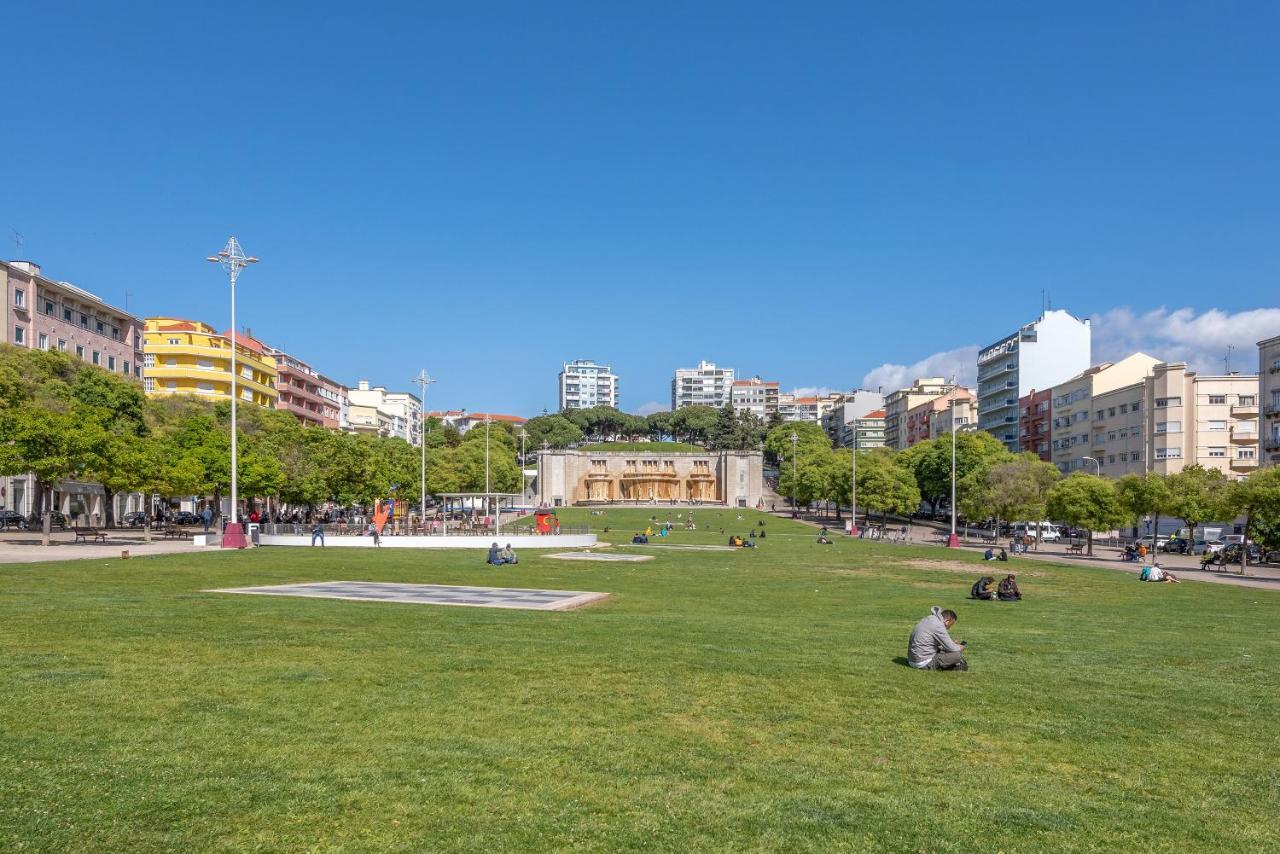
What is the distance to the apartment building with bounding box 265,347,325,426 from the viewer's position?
116 meters

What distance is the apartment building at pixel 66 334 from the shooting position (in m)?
67.4

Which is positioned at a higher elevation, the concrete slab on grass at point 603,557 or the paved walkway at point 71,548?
the paved walkway at point 71,548

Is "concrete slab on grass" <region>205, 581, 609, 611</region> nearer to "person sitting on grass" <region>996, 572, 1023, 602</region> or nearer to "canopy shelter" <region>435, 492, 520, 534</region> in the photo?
"person sitting on grass" <region>996, 572, 1023, 602</region>

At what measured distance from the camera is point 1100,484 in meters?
58.2

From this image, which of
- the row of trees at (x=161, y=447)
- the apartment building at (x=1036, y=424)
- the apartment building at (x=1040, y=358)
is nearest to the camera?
the row of trees at (x=161, y=447)

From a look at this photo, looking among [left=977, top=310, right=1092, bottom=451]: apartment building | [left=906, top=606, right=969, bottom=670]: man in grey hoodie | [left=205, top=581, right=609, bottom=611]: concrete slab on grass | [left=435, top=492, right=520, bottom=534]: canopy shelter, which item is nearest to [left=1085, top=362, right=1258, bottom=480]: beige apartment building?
[left=977, top=310, right=1092, bottom=451]: apartment building

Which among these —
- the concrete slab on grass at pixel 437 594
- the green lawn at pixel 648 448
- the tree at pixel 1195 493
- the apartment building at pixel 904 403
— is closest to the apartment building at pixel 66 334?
the concrete slab on grass at pixel 437 594

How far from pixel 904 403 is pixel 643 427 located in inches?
2233

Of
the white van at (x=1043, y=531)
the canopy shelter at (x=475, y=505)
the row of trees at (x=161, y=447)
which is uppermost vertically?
the row of trees at (x=161, y=447)

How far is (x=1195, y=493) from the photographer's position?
5334cm

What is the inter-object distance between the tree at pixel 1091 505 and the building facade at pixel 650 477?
73.2 metres

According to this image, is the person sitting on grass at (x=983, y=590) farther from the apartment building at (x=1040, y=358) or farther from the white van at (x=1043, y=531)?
the apartment building at (x=1040, y=358)

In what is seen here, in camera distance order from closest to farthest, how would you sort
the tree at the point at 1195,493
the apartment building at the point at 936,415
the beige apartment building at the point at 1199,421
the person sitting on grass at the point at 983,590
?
1. the person sitting on grass at the point at 983,590
2. the tree at the point at 1195,493
3. the beige apartment building at the point at 1199,421
4. the apartment building at the point at 936,415

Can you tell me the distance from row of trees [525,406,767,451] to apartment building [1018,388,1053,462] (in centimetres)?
5327
